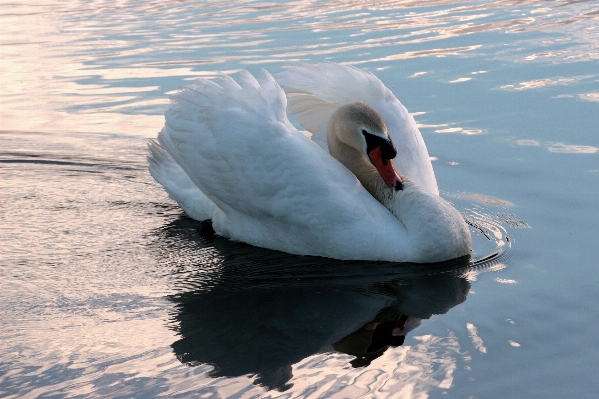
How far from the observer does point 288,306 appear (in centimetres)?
583

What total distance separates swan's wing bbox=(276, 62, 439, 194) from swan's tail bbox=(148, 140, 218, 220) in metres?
1.01

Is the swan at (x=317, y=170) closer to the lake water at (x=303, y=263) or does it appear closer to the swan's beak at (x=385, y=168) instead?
the swan's beak at (x=385, y=168)

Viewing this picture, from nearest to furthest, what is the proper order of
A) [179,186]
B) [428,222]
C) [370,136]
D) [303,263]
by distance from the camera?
[428,222], [303,263], [370,136], [179,186]

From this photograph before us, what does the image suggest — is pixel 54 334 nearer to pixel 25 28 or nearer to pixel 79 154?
pixel 79 154

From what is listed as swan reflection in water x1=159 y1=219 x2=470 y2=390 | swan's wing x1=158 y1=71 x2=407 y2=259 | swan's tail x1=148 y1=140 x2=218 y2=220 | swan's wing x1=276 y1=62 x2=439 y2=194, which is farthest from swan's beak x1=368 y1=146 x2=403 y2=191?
swan's tail x1=148 y1=140 x2=218 y2=220

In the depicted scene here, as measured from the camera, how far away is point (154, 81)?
37.4 feet

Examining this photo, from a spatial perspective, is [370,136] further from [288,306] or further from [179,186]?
[179,186]

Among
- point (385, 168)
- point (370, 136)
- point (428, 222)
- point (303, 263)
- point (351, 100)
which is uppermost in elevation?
point (351, 100)

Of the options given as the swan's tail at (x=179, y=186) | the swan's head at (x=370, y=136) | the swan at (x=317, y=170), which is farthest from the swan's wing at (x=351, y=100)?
the swan's tail at (x=179, y=186)

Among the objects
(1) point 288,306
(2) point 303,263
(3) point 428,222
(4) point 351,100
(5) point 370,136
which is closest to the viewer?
(1) point 288,306

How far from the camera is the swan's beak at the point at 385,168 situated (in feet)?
22.3

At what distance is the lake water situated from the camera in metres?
4.87

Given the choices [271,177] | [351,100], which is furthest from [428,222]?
[351,100]

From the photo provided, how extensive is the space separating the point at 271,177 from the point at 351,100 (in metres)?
1.25
